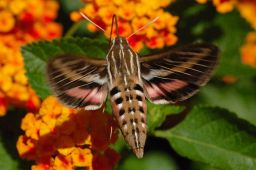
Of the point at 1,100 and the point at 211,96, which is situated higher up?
the point at 1,100

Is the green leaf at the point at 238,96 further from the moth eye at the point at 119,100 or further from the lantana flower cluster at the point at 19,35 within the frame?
the moth eye at the point at 119,100

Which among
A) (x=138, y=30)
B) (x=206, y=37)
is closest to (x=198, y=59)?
(x=138, y=30)

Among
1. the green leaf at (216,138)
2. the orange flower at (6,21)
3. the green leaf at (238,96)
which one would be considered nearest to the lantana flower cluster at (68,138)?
the green leaf at (216,138)

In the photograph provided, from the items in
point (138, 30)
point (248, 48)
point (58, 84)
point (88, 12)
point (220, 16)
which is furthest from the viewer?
point (248, 48)

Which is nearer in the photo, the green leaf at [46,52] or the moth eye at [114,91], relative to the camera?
the moth eye at [114,91]

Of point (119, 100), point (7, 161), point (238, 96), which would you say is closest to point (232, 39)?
point (238, 96)

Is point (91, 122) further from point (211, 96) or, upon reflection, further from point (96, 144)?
point (211, 96)

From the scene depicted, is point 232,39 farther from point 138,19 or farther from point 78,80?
point 78,80

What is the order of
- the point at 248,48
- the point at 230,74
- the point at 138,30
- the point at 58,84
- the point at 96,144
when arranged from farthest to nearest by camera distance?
the point at 248,48, the point at 230,74, the point at 138,30, the point at 96,144, the point at 58,84
